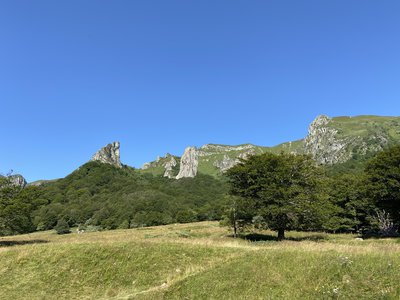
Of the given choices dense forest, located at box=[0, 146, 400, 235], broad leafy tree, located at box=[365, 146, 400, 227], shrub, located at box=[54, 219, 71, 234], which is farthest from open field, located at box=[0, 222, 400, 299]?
shrub, located at box=[54, 219, 71, 234]

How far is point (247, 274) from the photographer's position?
16844 millimetres

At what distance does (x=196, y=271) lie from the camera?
63.5ft

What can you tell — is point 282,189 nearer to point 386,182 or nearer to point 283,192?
point 283,192

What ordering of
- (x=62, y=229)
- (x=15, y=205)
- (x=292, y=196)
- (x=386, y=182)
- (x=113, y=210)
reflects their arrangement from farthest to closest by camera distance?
(x=113, y=210)
(x=62, y=229)
(x=386, y=182)
(x=292, y=196)
(x=15, y=205)

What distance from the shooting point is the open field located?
1441 centimetres

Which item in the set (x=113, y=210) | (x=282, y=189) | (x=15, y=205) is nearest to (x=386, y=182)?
(x=282, y=189)

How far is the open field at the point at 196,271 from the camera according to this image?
14.4m

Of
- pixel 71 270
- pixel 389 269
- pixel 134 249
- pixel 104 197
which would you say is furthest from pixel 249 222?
pixel 104 197

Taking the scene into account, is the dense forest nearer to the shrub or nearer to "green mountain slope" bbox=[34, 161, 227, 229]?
the shrub

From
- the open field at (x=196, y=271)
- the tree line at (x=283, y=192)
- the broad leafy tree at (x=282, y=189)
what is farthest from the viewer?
the tree line at (x=283, y=192)

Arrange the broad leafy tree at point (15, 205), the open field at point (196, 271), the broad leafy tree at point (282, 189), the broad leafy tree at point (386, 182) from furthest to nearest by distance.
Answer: the broad leafy tree at point (386, 182), the broad leafy tree at point (282, 189), the broad leafy tree at point (15, 205), the open field at point (196, 271)

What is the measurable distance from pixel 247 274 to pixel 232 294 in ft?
6.41

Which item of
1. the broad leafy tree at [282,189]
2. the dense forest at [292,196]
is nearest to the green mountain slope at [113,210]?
the dense forest at [292,196]

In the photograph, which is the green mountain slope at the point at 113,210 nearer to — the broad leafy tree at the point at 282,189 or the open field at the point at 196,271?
the broad leafy tree at the point at 282,189
